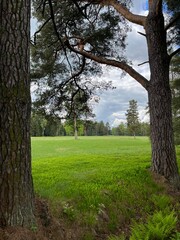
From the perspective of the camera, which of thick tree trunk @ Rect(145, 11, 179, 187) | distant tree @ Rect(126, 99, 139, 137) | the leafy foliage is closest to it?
the leafy foliage

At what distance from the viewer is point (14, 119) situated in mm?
3387

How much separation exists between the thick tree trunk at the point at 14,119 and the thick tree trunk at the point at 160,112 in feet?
14.4

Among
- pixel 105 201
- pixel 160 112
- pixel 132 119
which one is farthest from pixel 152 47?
pixel 132 119

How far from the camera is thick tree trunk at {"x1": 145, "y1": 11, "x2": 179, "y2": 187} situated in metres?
6.93

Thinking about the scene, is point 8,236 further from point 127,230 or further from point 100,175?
point 100,175

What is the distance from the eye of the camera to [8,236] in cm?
324

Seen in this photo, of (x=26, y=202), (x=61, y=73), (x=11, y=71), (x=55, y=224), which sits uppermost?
(x=61, y=73)

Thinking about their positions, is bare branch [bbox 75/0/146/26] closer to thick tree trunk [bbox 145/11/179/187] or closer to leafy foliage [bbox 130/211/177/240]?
thick tree trunk [bbox 145/11/179/187]

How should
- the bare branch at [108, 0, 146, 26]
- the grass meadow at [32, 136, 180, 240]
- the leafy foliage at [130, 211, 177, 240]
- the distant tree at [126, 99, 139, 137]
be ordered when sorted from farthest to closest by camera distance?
the distant tree at [126, 99, 139, 137] < the bare branch at [108, 0, 146, 26] < the grass meadow at [32, 136, 180, 240] < the leafy foliage at [130, 211, 177, 240]

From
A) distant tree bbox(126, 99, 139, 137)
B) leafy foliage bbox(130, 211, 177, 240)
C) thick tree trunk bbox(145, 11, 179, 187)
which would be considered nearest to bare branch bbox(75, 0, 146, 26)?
thick tree trunk bbox(145, 11, 179, 187)

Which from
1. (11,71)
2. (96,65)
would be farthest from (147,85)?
(11,71)

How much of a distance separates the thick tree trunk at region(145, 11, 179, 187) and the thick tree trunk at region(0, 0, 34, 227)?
14.4 feet

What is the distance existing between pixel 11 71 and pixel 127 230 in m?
3.45

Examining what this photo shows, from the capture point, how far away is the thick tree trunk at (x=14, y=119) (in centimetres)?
335
